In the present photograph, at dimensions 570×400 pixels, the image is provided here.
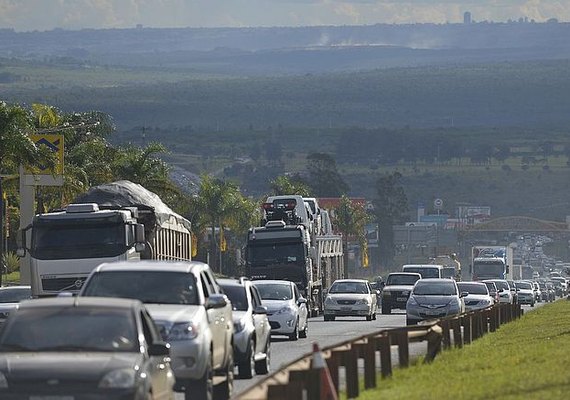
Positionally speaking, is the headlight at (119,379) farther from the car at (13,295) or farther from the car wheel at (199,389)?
the car at (13,295)

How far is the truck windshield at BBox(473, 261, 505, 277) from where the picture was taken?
10044cm

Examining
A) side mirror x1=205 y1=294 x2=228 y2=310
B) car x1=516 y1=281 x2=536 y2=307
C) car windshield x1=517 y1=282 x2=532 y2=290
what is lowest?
car x1=516 y1=281 x2=536 y2=307

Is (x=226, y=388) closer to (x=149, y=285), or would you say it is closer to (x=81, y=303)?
(x=149, y=285)

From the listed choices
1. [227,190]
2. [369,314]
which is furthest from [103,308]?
[227,190]

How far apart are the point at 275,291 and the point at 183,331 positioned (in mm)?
22313

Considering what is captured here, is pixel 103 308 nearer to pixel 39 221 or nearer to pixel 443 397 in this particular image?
pixel 443 397

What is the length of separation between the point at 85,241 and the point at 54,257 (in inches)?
30.9

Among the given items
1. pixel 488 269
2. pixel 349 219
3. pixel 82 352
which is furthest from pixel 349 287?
pixel 349 219

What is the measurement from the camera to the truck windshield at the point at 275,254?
59969 mm

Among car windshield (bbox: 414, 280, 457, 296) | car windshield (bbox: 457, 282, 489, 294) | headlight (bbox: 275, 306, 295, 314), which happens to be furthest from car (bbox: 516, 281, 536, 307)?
headlight (bbox: 275, 306, 295, 314)

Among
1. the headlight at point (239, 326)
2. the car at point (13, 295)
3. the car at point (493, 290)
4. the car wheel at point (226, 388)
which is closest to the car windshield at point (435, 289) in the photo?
the car at point (13, 295)

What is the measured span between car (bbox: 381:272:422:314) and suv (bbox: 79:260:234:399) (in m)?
48.8

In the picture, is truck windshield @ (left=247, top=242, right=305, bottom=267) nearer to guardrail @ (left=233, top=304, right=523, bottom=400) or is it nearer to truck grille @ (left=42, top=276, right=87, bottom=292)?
→ guardrail @ (left=233, top=304, right=523, bottom=400)

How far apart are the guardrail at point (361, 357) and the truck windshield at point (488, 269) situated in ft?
200
